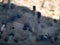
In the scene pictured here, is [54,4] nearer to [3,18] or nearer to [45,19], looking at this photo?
[45,19]

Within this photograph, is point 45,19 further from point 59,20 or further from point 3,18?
point 3,18

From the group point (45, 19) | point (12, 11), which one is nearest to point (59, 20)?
point (45, 19)

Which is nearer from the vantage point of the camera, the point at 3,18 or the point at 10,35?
the point at 10,35

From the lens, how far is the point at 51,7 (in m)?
7.20

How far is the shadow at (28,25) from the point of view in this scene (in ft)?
19.5

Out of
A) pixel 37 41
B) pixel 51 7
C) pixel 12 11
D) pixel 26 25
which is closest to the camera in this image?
pixel 37 41

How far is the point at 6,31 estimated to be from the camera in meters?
6.08

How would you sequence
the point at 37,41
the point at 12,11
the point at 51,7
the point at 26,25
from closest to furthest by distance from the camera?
the point at 37,41, the point at 26,25, the point at 12,11, the point at 51,7

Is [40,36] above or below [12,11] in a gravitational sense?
below

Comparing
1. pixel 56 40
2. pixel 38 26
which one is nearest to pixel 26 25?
pixel 38 26

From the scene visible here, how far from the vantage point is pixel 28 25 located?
20.8 feet

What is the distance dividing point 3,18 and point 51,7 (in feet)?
5.25

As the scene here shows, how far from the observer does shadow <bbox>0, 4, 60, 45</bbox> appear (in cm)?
594

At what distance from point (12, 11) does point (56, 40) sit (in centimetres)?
161
